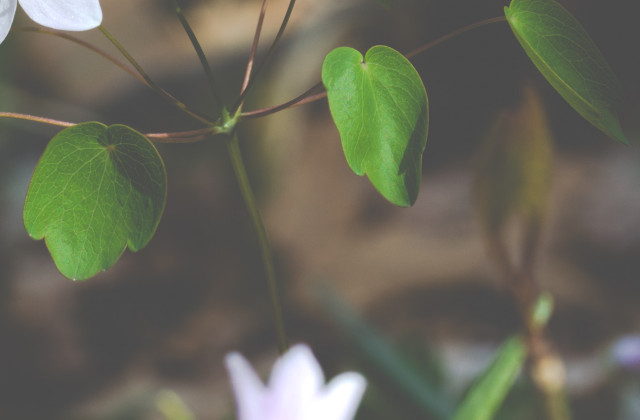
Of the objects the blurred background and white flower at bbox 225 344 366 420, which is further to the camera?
the blurred background

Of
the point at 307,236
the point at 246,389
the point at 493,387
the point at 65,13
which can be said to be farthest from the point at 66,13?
the point at 307,236

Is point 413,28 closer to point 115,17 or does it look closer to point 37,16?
point 115,17

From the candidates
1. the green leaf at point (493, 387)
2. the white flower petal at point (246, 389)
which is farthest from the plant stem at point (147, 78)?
the green leaf at point (493, 387)

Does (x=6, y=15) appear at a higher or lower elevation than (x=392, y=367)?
higher

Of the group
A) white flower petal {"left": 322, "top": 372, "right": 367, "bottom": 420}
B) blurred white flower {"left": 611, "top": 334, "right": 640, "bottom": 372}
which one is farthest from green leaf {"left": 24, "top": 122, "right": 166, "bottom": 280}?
blurred white flower {"left": 611, "top": 334, "right": 640, "bottom": 372}

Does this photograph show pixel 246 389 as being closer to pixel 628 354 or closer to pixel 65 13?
pixel 65 13

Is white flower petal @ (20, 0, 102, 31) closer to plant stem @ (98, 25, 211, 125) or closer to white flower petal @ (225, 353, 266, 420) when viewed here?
plant stem @ (98, 25, 211, 125)

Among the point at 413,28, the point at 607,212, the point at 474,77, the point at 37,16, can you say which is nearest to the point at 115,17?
the point at 413,28
